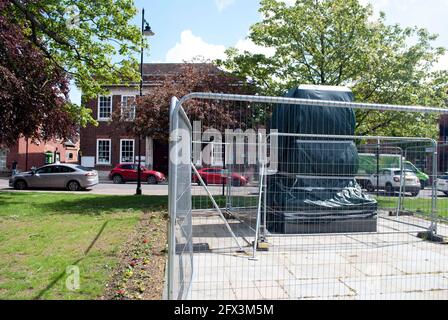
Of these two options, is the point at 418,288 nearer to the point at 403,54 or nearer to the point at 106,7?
the point at 403,54

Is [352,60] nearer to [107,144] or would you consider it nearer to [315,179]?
[315,179]

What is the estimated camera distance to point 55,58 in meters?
15.2

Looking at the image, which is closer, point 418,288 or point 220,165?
point 418,288

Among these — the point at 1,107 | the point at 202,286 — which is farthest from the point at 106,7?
the point at 202,286

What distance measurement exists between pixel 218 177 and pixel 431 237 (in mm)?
4898

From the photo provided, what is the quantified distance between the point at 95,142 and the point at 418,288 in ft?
106

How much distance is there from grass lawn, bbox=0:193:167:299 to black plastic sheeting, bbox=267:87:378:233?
3.37 m

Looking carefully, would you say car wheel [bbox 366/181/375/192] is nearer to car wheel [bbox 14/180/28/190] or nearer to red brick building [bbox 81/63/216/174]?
car wheel [bbox 14/180/28/190]

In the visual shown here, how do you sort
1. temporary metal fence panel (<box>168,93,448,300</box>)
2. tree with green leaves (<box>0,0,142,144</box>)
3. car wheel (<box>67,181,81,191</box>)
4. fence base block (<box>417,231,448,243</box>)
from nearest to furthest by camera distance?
temporary metal fence panel (<box>168,93,448,300</box>) < fence base block (<box>417,231,448,243</box>) < tree with green leaves (<box>0,0,142,144</box>) < car wheel (<box>67,181,81,191</box>)

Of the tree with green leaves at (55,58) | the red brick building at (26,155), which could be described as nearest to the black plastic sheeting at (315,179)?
the tree with green leaves at (55,58)

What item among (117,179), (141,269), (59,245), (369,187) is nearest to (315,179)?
(369,187)

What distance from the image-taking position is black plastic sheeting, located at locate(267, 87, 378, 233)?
7.89 meters

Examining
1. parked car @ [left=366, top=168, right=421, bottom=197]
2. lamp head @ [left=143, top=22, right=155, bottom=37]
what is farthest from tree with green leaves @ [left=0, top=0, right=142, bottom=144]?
parked car @ [left=366, top=168, right=421, bottom=197]
